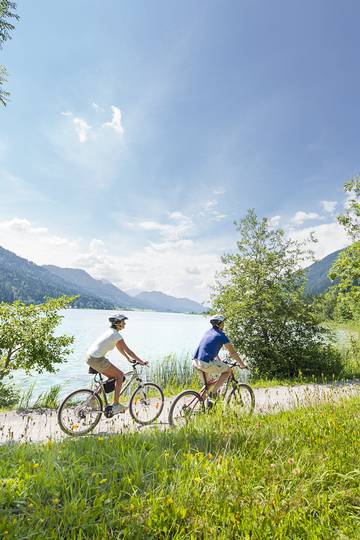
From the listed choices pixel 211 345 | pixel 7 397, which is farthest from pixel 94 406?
pixel 7 397

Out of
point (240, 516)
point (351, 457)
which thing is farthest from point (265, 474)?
point (351, 457)

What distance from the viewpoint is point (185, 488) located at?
326 cm

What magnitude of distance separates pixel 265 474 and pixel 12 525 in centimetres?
257

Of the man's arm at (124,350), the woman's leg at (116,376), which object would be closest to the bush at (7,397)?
the woman's leg at (116,376)

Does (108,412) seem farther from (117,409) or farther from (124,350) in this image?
(124,350)

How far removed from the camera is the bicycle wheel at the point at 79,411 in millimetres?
6516

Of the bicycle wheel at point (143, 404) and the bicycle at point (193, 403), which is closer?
the bicycle at point (193, 403)

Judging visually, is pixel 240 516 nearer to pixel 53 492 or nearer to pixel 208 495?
pixel 208 495

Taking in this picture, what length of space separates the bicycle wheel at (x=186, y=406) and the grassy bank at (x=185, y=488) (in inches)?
62.4

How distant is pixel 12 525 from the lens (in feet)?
8.86

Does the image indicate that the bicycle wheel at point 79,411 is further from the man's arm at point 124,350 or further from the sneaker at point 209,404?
the sneaker at point 209,404

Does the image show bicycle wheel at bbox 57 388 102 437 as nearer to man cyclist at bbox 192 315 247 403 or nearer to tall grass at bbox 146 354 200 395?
man cyclist at bbox 192 315 247 403

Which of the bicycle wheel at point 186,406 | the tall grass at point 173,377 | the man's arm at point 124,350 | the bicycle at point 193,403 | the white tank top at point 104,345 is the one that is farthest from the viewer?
the tall grass at point 173,377

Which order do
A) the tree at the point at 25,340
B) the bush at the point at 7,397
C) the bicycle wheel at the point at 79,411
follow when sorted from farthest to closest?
1. the bush at the point at 7,397
2. the tree at the point at 25,340
3. the bicycle wheel at the point at 79,411
